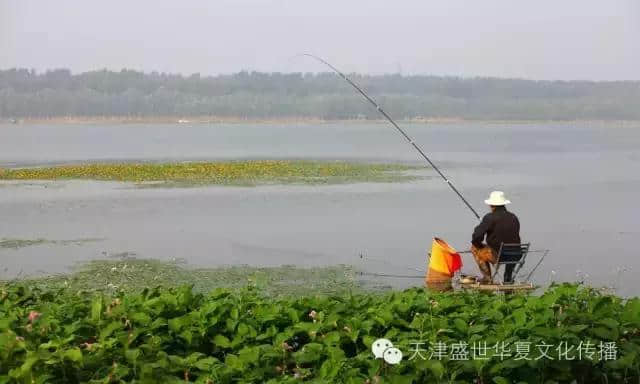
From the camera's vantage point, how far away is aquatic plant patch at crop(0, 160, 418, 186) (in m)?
31.7

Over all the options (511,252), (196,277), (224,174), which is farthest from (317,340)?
(224,174)

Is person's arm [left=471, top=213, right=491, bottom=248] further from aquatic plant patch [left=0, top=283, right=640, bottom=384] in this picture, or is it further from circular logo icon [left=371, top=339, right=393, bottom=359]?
circular logo icon [left=371, top=339, right=393, bottom=359]

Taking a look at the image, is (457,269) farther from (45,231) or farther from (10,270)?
(45,231)

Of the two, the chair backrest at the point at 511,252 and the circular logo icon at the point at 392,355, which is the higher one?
the circular logo icon at the point at 392,355

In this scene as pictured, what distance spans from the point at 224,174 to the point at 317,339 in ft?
96.6

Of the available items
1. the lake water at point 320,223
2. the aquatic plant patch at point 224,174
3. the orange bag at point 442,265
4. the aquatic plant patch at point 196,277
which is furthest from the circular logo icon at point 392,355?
the aquatic plant patch at point 224,174

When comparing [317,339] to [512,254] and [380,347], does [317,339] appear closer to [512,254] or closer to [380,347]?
[380,347]

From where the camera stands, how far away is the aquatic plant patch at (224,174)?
104 feet

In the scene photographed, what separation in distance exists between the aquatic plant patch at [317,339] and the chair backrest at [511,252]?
17.5 feet

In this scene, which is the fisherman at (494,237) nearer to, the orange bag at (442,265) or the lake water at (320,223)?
the orange bag at (442,265)

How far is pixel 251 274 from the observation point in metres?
14.3

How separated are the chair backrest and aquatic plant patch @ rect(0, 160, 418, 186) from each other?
2064cm

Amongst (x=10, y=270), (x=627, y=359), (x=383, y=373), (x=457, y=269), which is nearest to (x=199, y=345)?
(x=383, y=373)

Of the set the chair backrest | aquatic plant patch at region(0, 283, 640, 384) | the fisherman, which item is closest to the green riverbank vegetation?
aquatic plant patch at region(0, 283, 640, 384)
